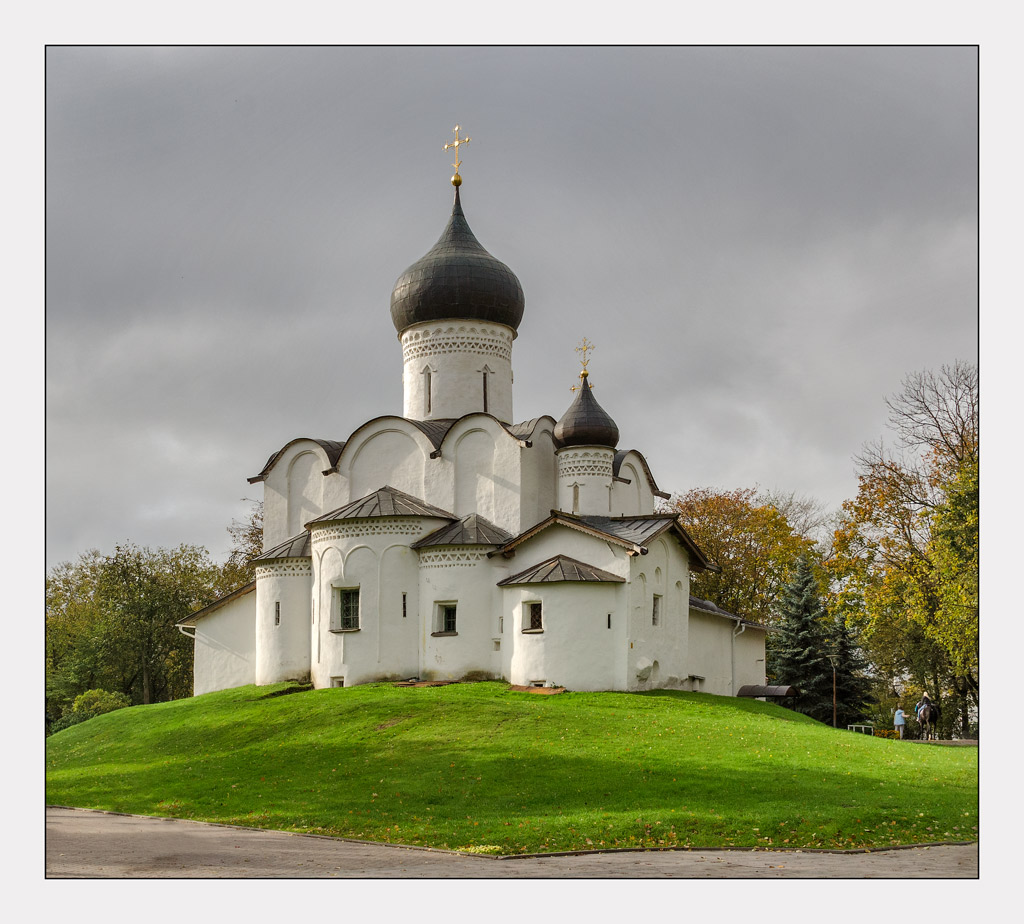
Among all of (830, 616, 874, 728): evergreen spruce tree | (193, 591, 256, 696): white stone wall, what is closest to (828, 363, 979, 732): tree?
(830, 616, 874, 728): evergreen spruce tree

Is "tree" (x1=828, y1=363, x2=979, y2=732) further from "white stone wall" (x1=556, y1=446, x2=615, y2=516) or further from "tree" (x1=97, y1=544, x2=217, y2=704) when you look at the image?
"tree" (x1=97, y1=544, x2=217, y2=704)

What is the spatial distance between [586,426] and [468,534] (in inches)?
151

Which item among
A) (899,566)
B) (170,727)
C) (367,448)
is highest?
(367,448)

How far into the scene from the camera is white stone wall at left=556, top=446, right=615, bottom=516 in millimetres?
26438

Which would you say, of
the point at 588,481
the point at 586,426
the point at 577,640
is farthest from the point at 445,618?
the point at 586,426

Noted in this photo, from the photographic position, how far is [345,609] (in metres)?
25.2

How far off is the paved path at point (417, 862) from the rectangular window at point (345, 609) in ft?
40.9

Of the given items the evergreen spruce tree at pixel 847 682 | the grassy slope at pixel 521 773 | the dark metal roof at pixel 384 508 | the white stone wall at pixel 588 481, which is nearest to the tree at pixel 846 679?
the evergreen spruce tree at pixel 847 682

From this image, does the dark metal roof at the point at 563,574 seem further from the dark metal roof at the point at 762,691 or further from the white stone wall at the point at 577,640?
the dark metal roof at the point at 762,691

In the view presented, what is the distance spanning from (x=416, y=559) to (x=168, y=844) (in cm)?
1340

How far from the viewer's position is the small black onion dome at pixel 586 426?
26516mm

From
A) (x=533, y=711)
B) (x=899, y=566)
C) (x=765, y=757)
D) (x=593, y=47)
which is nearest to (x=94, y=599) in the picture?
(x=533, y=711)

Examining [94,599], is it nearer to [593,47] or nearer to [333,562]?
[333,562]

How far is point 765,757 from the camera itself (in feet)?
52.5
